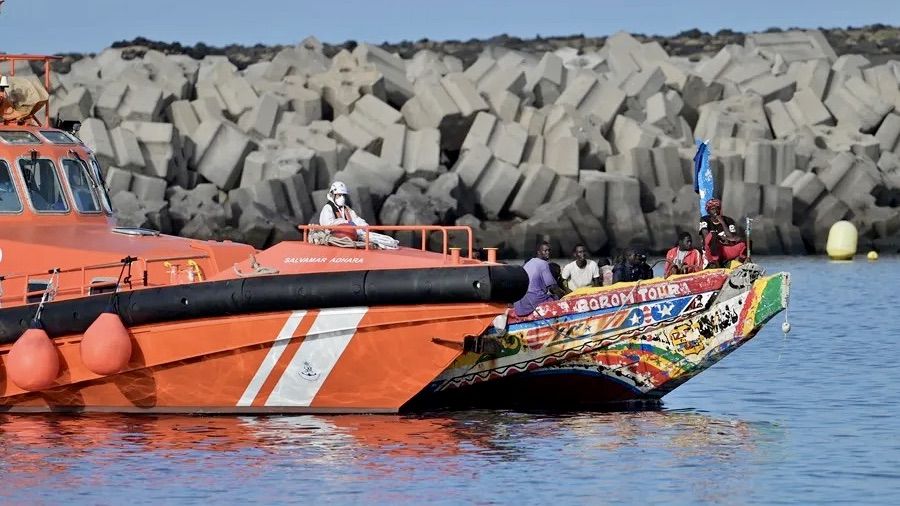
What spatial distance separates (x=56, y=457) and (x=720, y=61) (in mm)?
41171

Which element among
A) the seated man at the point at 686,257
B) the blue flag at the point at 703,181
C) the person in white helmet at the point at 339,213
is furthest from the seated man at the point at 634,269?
the person in white helmet at the point at 339,213

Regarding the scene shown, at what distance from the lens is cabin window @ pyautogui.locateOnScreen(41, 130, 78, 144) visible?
15500 mm

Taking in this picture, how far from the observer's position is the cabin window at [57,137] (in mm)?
15500

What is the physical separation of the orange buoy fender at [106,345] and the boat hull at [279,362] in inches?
6.7

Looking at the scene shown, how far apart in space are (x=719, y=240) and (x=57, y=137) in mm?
5694

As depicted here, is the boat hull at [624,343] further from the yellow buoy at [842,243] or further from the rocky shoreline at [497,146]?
the yellow buoy at [842,243]

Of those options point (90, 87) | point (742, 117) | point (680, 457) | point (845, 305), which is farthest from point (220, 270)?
point (742, 117)

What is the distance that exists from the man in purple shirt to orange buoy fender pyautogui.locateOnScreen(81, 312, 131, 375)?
3.22m

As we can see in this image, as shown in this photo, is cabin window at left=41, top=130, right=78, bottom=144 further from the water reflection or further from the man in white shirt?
the man in white shirt

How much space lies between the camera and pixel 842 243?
129 ft

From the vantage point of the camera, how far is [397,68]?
46031mm

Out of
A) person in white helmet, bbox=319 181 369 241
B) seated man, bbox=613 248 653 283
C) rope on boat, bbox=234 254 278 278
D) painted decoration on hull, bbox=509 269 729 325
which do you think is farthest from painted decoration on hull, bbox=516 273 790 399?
rope on boat, bbox=234 254 278 278

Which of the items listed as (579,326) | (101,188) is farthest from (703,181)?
(101,188)

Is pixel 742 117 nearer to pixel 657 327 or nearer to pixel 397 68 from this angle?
pixel 397 68
